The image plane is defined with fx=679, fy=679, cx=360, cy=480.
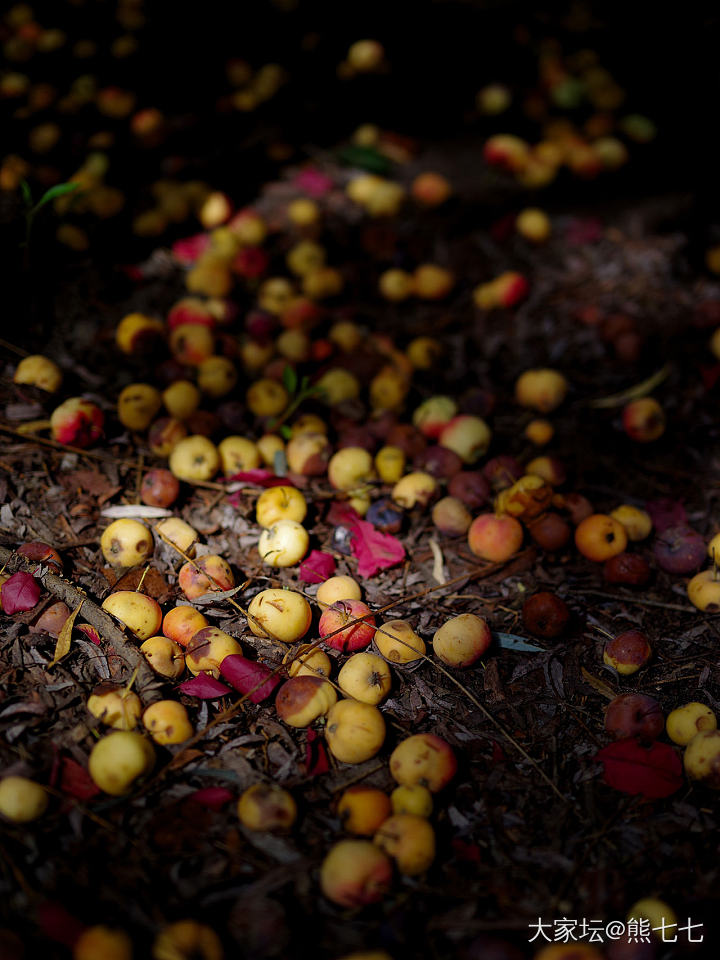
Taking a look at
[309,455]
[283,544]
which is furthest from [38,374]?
[283,544]

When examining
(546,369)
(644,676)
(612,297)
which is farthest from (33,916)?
(612,297)

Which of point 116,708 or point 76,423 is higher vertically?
point 76,423

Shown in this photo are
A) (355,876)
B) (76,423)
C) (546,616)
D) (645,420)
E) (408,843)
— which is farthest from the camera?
(645,420)

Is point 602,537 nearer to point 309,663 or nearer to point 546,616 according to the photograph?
point 546,616

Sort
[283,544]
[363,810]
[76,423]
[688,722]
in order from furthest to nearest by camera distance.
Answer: [76,423] < [283,544] < [688,722] < [363,810]

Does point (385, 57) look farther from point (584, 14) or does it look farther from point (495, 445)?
point (495, 445)

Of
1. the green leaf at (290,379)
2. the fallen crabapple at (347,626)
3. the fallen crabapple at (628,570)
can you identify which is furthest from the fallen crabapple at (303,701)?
the green leaf at (290,379)

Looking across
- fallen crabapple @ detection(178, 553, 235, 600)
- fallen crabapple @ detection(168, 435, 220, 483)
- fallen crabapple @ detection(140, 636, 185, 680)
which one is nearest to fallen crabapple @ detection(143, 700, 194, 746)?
fallen crabapple @ detection(140, 636, 185, 680)
